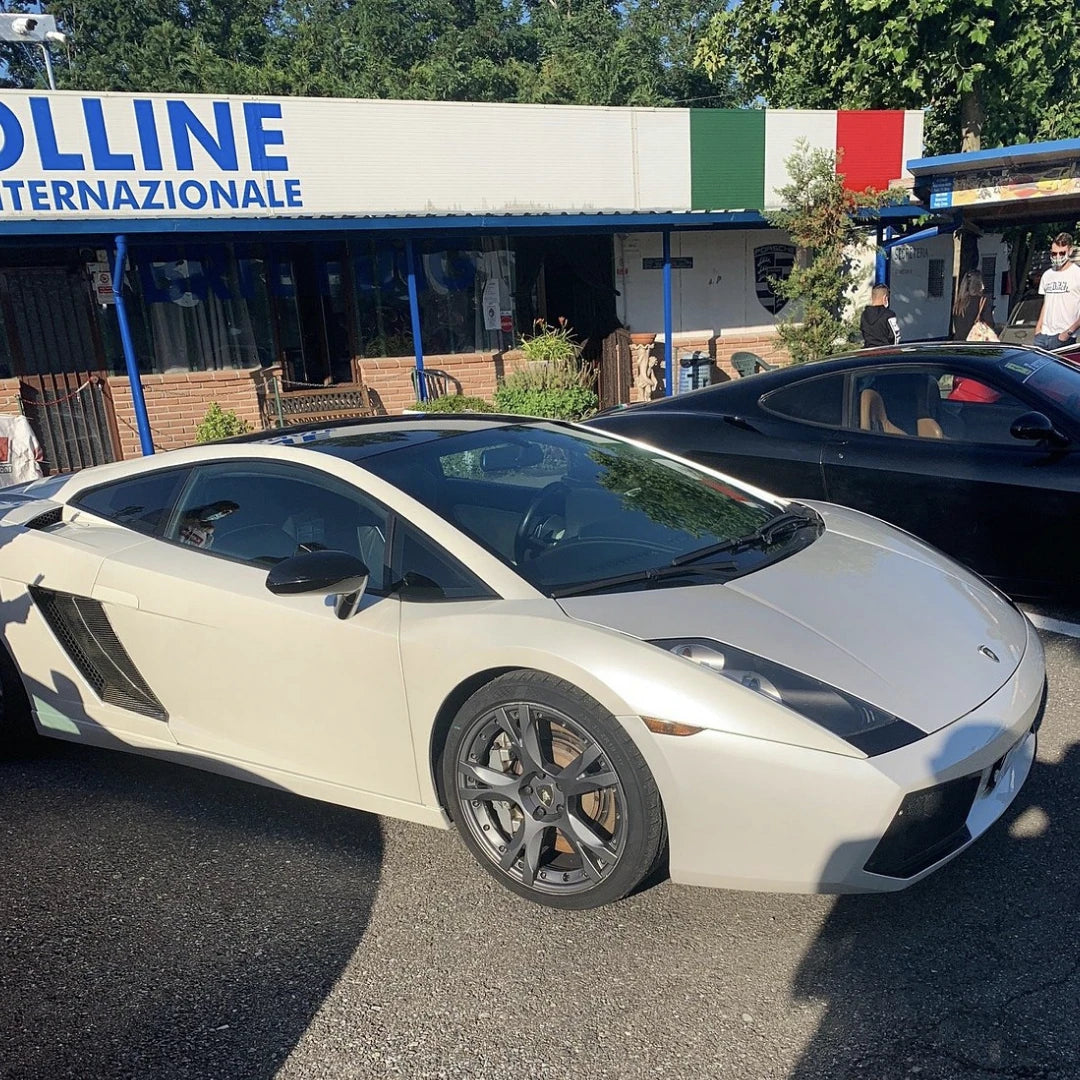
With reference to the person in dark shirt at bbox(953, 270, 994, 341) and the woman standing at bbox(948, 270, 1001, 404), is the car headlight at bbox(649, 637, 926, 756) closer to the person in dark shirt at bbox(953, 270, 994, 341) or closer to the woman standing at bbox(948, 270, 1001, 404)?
the woman standing at bbox(948, 270, 1001, 404)

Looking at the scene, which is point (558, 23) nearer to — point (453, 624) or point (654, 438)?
point (654, 438)

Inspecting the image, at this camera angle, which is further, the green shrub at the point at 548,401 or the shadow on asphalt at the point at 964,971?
the green shrub at the point at 548,401

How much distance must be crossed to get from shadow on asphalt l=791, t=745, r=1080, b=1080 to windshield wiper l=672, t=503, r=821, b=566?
42.5 inches

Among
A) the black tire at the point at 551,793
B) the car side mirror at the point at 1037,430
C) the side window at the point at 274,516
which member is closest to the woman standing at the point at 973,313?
the car side mirror at the point at 1037,430

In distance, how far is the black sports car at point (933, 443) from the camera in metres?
4.57

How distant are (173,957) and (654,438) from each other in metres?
4.03

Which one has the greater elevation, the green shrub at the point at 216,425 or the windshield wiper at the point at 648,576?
the windshield wiper at the point at 648,576

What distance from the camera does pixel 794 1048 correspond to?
222 cm

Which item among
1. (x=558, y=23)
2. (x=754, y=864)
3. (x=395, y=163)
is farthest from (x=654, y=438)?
(x=558, y=23)

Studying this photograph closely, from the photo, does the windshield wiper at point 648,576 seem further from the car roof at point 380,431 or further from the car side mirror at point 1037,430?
the car side mirror at point 1037,430

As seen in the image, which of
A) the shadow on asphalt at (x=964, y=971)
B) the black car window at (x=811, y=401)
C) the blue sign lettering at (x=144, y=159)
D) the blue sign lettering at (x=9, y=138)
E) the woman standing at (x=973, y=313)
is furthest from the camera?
the woman standing at (x=973, y=313)

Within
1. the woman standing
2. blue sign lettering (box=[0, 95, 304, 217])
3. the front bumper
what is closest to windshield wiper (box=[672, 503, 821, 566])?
the front bumper

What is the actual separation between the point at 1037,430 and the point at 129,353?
30.2ft

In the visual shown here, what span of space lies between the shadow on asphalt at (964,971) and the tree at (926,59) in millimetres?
18151
